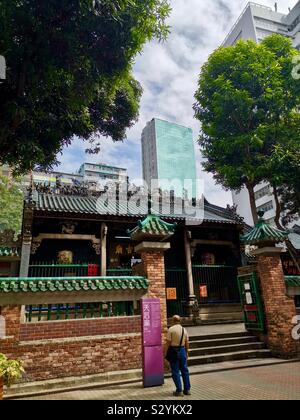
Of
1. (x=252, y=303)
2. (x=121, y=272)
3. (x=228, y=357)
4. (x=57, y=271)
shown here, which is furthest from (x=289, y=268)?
(x=57, y=271)

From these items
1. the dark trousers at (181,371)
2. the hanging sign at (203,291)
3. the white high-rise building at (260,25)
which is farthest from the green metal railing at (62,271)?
the white high-rise building at (260,25)

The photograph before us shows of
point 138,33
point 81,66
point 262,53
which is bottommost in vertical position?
point 81,66

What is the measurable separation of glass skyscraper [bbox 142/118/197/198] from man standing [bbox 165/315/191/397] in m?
59.6

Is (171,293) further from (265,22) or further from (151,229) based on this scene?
(265,22)

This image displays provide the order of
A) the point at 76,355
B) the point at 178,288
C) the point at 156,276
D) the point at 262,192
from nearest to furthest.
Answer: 1. the point at 76,355
2. the point at 156,276
3. the point at 178,288
4. the point at 262,192

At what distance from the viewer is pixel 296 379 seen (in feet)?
20.1

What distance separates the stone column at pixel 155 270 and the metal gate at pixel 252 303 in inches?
142

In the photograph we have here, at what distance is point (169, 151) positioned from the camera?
6800 cm

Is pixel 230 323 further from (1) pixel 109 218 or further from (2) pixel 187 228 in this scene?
(1) pixel 109 218

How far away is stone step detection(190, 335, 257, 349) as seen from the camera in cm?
832

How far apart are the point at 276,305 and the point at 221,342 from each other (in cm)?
196

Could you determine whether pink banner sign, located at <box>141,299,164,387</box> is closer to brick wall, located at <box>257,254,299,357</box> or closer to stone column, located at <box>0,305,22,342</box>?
stone column, located at <box>0,305,22,342</box>
